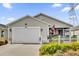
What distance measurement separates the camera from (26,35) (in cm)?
664

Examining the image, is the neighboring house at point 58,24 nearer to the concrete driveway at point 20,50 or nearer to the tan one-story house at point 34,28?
the tan one-story house at point 34,28

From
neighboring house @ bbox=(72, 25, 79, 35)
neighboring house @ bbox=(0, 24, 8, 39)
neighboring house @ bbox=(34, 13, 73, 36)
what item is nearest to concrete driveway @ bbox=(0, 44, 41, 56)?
neighboring house @ bbox=(0, 24, 8, 39)

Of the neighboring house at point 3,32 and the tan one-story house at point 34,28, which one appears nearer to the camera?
the neighboring house at point 3,32

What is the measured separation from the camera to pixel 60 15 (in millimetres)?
6516

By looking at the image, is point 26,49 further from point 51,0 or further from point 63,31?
point 51,0

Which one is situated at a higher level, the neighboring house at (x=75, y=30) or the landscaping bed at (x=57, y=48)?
the neighboring house at (x=75, y=30)

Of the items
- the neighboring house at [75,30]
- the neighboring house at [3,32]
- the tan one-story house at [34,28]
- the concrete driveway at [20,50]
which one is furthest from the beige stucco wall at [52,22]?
the neighboring house at [3,32]

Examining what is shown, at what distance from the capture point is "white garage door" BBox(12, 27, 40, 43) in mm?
6594

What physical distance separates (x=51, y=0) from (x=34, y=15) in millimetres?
1992

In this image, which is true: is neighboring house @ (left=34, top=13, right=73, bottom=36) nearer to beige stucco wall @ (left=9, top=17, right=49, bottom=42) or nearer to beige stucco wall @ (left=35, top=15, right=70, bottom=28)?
beige stucco wall @ (left=35, top=15, right=70, bottom=28)

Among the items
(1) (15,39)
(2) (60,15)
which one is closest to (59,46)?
(2) (60,15)

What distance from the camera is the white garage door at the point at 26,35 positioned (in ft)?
21.6

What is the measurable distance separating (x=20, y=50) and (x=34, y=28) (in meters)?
0.81

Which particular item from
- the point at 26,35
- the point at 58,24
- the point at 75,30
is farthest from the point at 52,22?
the point at 26,35
